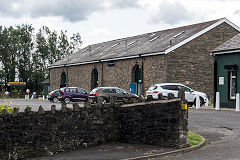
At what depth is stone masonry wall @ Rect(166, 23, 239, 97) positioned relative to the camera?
124ft

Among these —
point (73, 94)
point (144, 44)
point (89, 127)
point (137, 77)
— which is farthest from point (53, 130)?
point (144, 44)

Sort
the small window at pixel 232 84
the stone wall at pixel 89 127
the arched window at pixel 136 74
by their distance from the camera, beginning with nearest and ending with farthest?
the stone wall at pixel 89 127 < the small window at pixel 232 84 < the arched window at pixel 136 74

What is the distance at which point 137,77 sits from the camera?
42000 millimetres

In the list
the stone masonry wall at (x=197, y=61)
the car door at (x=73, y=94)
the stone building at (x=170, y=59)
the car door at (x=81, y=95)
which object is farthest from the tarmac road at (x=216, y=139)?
the car door at (x=81, y=95)

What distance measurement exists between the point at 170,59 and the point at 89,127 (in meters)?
25.7

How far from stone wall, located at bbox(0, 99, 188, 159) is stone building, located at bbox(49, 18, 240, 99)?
24.5 m

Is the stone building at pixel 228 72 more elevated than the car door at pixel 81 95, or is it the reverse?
the stone building at pixel 228 72

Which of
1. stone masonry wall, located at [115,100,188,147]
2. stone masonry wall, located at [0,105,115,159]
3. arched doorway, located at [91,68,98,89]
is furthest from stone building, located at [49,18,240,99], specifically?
stone masonry wall, located at [0,105,115,159]

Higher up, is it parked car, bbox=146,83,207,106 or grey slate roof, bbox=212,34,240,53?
grey slate roof, bbox=212,34,240,53

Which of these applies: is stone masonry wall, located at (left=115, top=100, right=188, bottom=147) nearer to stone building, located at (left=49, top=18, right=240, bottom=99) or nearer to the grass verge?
the grass verge

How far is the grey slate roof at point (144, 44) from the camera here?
39.4 metres

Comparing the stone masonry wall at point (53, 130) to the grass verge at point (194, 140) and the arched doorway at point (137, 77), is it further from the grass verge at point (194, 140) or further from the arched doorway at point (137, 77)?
the arched doorway at point (137, 77)

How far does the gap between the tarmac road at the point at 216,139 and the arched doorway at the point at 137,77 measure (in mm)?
22047

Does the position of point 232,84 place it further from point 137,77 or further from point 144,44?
point 144,44
